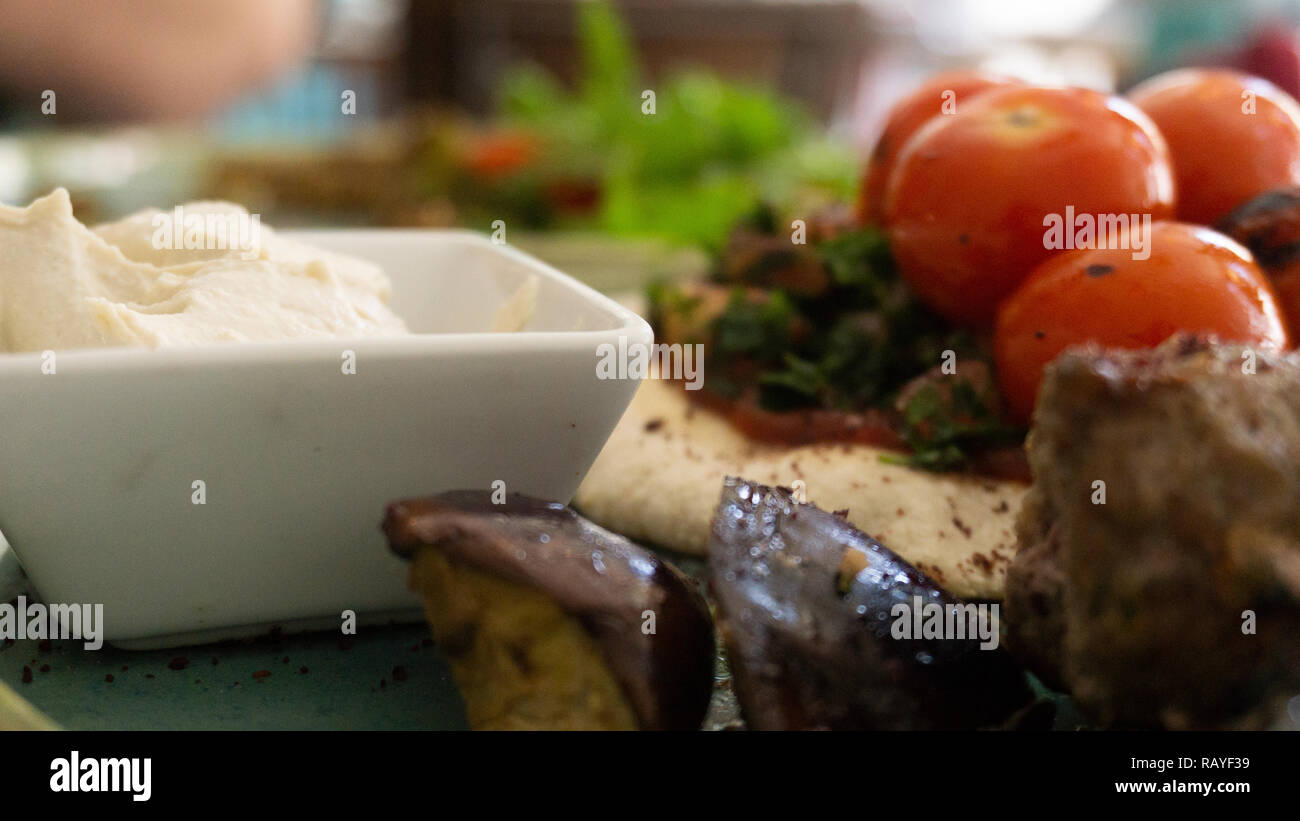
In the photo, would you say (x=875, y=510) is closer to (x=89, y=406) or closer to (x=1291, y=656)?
(x=1291, y=656)

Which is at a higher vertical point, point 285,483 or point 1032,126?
point 1032,126

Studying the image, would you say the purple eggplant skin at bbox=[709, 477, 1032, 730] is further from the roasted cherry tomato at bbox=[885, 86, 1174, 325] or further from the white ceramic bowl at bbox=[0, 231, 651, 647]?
the roasted cherry tomato at bbox=[885, 86, 1174, 325]

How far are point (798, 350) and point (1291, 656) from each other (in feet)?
3.81

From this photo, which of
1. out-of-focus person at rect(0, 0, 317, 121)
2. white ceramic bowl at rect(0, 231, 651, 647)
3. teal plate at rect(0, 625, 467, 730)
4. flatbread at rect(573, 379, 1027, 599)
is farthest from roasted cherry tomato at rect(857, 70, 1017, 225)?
out-of-focus person at rect(0, 0, 317, 121)

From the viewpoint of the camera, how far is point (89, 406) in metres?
1.11

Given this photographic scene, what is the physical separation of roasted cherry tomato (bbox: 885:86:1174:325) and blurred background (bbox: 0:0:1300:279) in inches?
23.0

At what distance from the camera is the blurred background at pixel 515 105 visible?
4.12 m

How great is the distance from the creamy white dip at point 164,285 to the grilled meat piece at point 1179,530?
3.01ft

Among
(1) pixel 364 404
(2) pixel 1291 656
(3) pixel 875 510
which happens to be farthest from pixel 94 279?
(2) pixel 1291 656

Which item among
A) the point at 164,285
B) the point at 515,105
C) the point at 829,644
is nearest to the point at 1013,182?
the point at 829,644

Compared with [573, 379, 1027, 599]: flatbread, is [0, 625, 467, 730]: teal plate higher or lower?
lower

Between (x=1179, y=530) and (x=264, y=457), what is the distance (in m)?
0.93

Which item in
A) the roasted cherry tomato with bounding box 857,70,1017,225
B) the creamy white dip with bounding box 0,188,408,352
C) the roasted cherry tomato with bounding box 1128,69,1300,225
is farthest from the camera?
the roasted cherry tomato with bounding box 857,70,1017,225

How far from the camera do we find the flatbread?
1520mm
